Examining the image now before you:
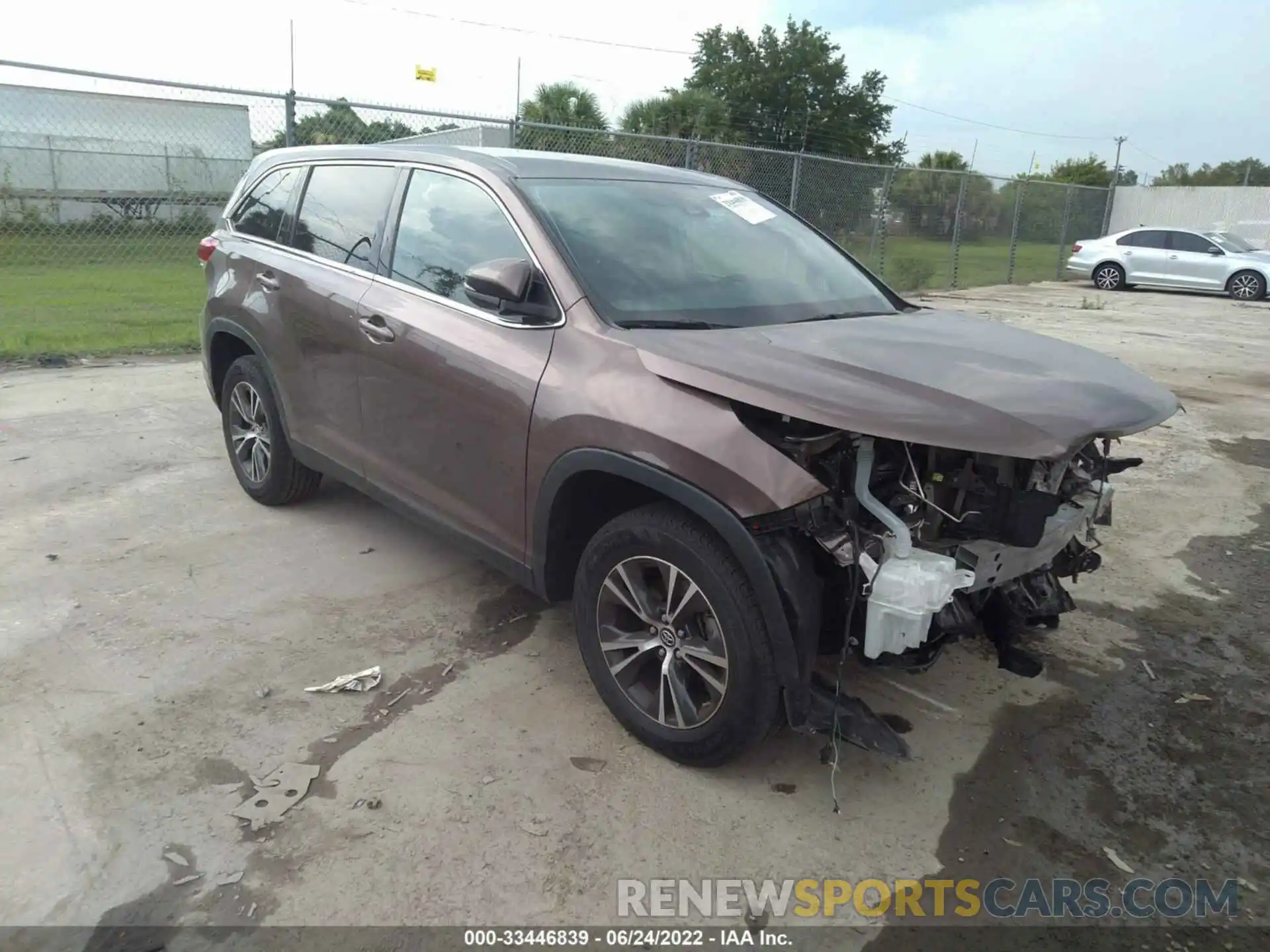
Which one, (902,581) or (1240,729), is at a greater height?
(902,581)

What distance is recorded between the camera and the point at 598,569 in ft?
9.85

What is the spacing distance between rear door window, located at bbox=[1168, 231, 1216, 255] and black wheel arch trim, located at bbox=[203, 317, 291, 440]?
21.4 meters

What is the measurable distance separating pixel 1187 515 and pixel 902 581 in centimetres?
388

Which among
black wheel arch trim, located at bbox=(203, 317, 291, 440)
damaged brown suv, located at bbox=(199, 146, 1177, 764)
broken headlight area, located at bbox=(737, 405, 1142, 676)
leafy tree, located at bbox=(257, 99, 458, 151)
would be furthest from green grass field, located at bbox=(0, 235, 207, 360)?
broken headlight area, located at bbox=(737, 405, 1142, 676)

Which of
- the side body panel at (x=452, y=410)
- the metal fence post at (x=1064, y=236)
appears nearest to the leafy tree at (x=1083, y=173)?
the metal fence post at (x=1064, y=236)

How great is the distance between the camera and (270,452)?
473 centimetres

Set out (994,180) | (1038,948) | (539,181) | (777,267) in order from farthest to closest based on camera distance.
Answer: (994,180) → (777,267) → (539,181) → (1038,948)

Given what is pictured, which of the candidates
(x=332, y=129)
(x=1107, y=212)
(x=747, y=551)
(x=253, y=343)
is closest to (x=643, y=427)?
(x=747, y=551)

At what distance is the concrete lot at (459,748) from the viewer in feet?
8.17

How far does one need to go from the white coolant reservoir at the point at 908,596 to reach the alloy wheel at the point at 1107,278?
70.5 ft

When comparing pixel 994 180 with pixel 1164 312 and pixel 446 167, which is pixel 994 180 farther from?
pixel 446 167

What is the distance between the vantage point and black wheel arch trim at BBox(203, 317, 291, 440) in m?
4.50

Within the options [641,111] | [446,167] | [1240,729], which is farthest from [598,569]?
[641,111]

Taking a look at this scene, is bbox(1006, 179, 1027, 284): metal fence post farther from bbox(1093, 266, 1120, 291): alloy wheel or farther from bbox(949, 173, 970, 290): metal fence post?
bbox(949, 173, 970, 290): metal fence post
